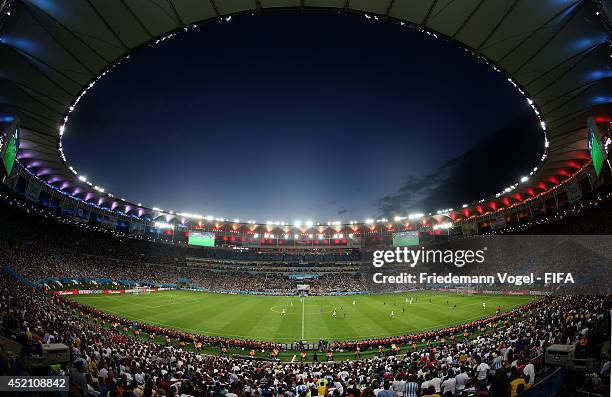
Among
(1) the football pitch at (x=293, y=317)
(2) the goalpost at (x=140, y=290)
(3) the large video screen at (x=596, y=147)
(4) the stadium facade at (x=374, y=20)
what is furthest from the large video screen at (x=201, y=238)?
(3) the large video screen at (x=596, y=147)

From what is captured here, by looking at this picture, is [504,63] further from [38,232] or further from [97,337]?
[38,232]

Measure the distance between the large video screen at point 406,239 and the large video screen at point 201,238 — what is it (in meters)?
49.0

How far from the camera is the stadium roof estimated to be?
16.0 metres

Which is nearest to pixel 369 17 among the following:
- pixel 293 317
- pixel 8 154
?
pixel 8 154

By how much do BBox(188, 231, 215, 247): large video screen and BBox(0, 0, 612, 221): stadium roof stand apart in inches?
2521

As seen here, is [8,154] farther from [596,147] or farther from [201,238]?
[201,238]

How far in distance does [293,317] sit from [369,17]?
112 ft

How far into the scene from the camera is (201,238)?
288 ft

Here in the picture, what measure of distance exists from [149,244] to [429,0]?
89497mm

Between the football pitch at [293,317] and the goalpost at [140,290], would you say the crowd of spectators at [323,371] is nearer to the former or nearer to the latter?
the football pitch at [293,317]

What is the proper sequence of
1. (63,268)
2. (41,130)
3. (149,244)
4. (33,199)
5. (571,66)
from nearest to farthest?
(571,66) → (41,130) → (33,199) → (63,268) → (149,244)

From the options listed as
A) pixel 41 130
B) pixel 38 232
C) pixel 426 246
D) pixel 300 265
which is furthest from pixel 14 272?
pixel 426 246

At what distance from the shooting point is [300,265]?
95438mm

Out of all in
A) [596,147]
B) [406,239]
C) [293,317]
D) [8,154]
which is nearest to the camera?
[596,147]
